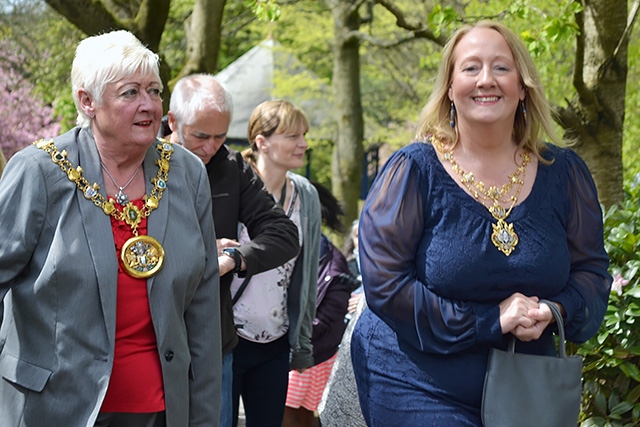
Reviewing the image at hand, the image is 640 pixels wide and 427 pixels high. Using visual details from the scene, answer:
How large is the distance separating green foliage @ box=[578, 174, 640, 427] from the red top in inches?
110

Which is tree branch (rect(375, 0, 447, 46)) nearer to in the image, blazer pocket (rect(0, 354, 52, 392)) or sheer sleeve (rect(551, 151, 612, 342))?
sheer sleeve (rect(551, 151, 612, 342))

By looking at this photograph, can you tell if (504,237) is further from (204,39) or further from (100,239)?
(204,39)

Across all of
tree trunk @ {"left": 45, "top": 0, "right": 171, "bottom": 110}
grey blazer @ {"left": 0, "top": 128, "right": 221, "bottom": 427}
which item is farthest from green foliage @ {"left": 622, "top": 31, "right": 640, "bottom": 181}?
grey blazer @ {"left": 0, "top": 128, "right": 221, "bottom": 427}

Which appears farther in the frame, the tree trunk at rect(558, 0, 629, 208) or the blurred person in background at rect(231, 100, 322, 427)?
the tree trunk at rect(558, 0, 629, 208)

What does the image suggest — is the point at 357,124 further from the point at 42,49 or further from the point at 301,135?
the point at 301,135

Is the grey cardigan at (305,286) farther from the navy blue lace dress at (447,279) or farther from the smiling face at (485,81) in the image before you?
the smiling face at (485,81)

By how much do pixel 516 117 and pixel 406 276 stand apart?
2.89 ft

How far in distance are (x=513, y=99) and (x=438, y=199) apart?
18.7 inches

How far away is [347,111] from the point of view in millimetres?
19859

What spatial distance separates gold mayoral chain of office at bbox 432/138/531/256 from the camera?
12.4ft

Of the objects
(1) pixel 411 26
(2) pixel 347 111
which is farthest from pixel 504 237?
(2) pixel 347 111

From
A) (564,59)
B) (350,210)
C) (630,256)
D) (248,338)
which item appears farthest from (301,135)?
(350,210)

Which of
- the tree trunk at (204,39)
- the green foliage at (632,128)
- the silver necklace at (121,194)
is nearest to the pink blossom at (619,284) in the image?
the silver necklace at (121,194)

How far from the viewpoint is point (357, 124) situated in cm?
1989
